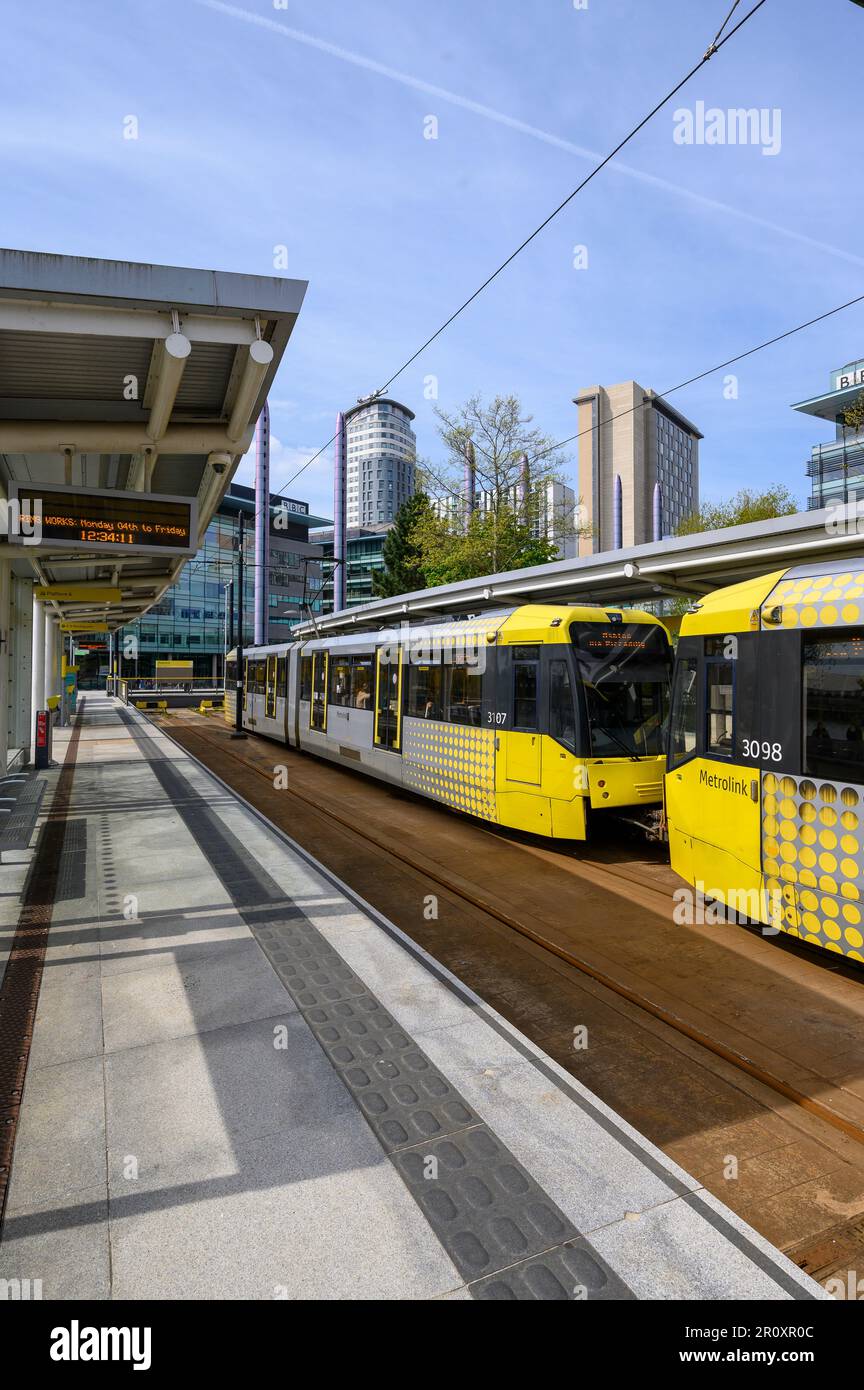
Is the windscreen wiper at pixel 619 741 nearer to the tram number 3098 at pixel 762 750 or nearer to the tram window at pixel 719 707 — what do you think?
the tram window at pixel 719 707

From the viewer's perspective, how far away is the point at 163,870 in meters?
8.32

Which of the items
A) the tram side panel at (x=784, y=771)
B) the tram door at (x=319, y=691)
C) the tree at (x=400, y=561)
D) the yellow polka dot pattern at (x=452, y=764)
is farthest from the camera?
the tree at (x=400, y=561)

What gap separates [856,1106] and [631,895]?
11.9 feet

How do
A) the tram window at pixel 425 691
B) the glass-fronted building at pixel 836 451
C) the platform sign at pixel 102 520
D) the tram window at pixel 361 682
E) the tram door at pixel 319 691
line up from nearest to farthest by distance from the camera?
the platform sign at pixel 102 520 < the tram window at pixel 425 691 < the tram window at pixel 361 682 < the tram door at pixel 319 691 < the glass-fronted building at pixel 836 451

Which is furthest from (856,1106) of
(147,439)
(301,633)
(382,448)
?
(382,448)

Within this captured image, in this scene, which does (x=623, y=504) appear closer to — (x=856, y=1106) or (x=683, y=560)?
(x=683, y=560)

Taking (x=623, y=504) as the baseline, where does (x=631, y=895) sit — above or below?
below

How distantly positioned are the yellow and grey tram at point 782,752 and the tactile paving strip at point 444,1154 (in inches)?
126

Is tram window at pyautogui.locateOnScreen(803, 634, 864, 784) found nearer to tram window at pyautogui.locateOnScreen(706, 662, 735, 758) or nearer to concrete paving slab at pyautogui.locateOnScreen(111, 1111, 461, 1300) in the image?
tram window at pyautogui.locateOnScreen(706, 662, 735, 758)

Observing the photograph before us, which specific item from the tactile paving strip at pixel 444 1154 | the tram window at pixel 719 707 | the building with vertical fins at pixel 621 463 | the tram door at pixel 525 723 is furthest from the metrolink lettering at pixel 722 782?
the building with vertical fins at pixel 621 463

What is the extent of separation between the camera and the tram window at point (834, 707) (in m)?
5.18

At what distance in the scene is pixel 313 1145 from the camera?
3545 millimetres
